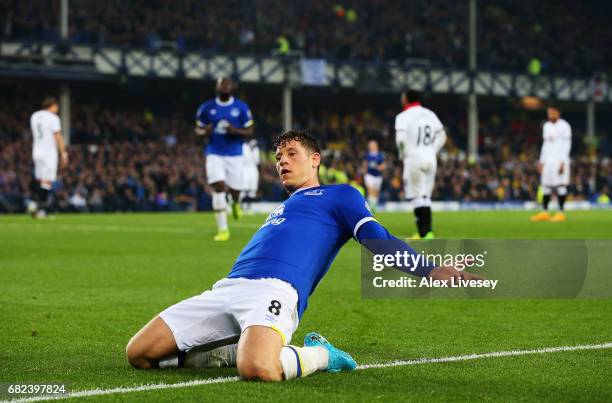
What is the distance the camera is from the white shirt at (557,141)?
989 inches

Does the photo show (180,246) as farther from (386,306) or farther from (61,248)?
(386,306)

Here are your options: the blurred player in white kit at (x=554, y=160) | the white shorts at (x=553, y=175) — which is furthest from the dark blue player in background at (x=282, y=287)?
the white shorts at (x=553, y=175)

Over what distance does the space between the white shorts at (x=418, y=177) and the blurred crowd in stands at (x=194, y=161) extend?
1755 centimetres

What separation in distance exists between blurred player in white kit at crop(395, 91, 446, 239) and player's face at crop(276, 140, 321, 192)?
34.7 ft

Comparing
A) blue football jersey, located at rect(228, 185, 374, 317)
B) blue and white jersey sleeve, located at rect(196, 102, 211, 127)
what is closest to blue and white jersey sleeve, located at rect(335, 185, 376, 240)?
blue football jersey, located at rect(228, 185, 374, 317)

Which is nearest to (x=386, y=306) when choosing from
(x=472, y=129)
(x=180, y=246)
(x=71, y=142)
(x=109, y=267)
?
(x=109, y=267)

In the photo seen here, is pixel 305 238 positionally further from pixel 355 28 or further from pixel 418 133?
pixel 355 28

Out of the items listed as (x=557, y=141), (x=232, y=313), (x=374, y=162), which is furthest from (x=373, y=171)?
(x=232, y=313)

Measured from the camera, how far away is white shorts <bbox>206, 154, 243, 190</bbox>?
1742cm

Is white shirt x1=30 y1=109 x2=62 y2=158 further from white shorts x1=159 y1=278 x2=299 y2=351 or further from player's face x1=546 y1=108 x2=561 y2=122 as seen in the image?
white shorts x1=159 y1=278 x2=299 y2=351

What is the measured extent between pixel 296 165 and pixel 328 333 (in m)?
1.80

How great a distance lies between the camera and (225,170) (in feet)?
58.0

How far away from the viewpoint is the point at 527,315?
322 inches

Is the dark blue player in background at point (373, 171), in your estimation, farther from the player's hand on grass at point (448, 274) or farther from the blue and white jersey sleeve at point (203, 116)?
the player's hand on grass at point (448, 274)
